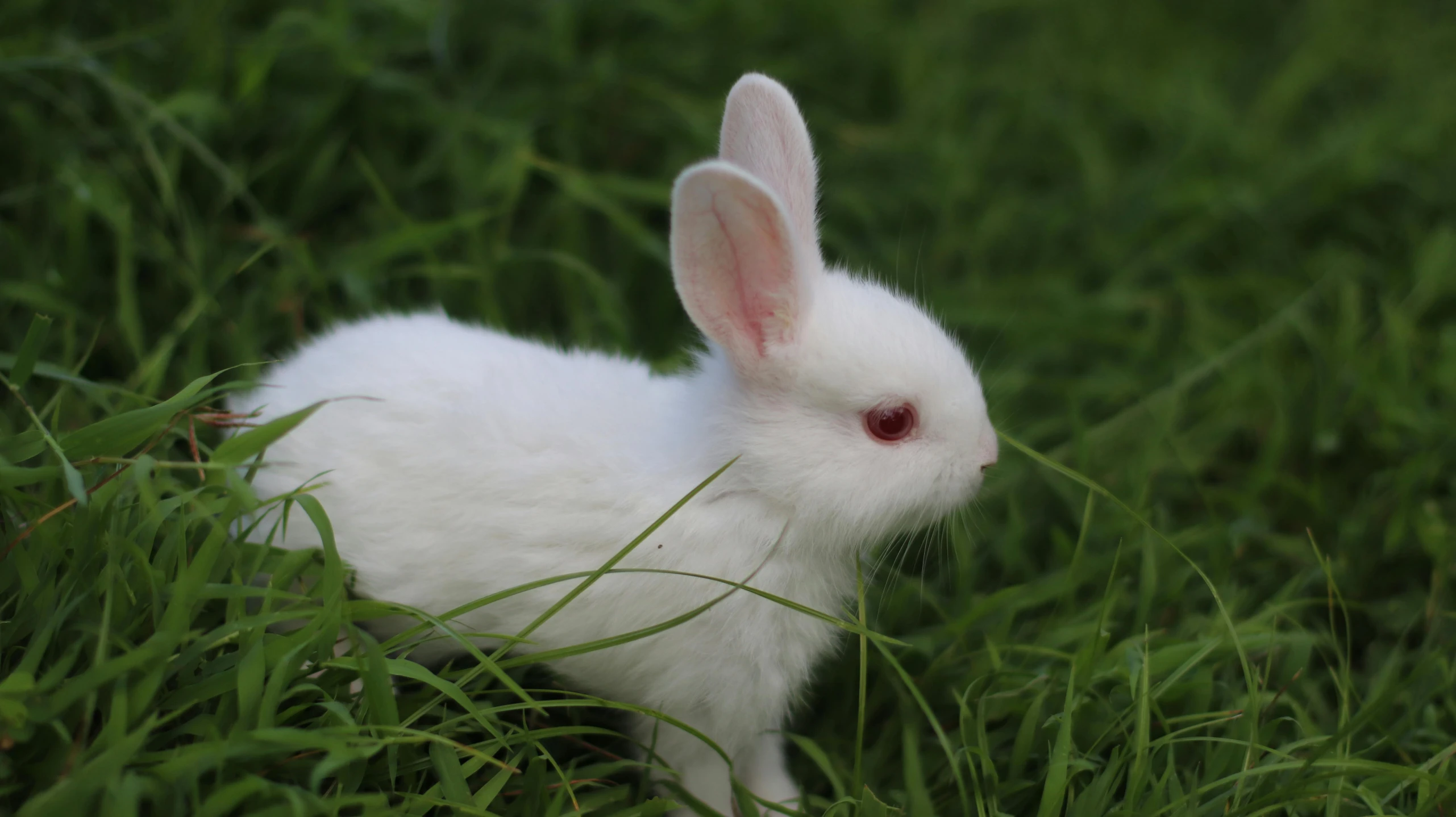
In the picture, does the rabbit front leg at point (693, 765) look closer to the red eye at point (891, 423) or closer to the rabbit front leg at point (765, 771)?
the rabbit front leg at point (765, 771)

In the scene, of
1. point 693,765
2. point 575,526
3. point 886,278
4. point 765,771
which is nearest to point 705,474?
point 575,526

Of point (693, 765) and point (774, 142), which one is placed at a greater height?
point (774, 142)

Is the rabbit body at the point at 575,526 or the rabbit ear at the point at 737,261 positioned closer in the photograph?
the rabbit ear at the point at 737,261

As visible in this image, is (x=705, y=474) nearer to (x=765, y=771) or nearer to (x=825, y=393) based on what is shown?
(x=825, y=393)

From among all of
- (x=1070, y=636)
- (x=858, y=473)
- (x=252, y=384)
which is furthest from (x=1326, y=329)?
(x=252, y=384)

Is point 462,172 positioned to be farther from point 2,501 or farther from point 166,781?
point 166,781

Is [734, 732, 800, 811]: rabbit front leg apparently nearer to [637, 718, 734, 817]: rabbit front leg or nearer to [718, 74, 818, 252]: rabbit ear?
[637, 718, 734, 817]: rabbit front leg

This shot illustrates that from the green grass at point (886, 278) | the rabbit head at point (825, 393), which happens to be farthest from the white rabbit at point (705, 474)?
the green grass at point (886, 278)
